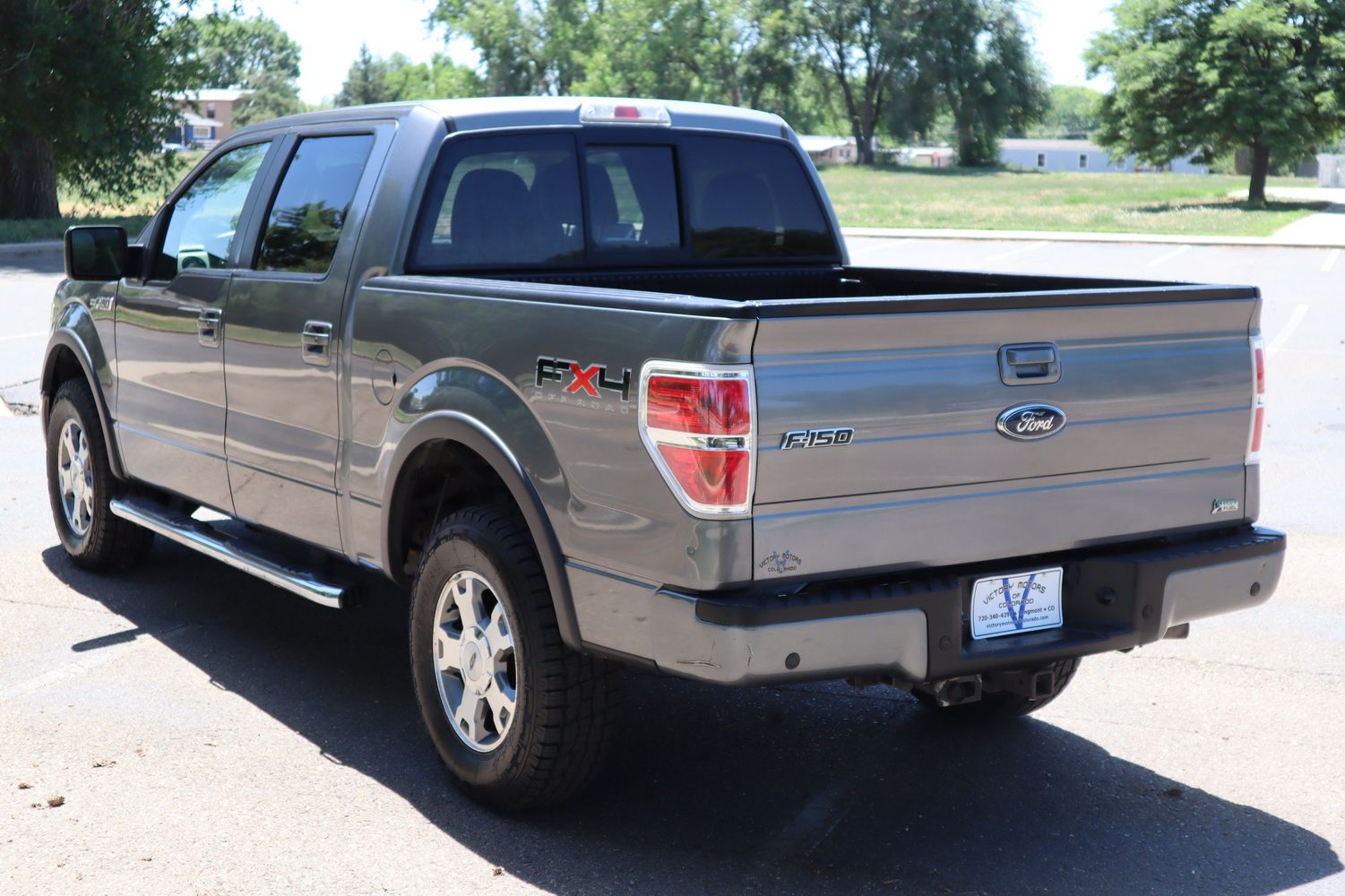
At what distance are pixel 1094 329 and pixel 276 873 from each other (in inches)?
100

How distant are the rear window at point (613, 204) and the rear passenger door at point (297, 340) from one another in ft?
1.04

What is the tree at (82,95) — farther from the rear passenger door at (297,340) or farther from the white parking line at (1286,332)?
the rear passenger door at (297,340)

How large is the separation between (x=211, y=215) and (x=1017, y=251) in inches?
1044

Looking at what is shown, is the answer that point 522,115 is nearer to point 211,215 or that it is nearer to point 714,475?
point 211,215

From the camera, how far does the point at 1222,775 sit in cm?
449

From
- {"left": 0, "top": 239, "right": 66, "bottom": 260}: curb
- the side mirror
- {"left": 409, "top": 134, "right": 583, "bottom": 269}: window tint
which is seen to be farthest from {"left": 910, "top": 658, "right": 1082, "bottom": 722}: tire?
{"left": 0, "top": 239, "right": 66, "bottom": 260}: curb

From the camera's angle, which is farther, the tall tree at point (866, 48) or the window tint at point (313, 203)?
the tall tree at point (866, 48)

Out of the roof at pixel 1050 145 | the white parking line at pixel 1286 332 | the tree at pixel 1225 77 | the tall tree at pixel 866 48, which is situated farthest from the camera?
the roof at pixel 1050 145

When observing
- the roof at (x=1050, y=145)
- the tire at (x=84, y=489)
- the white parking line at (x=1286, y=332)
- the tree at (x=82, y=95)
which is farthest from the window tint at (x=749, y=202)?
the roof at (x=1050, y=145)


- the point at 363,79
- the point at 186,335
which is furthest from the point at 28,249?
the point at 363,79

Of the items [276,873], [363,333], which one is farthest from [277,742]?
[363,333]

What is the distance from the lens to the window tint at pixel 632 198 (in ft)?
16.6

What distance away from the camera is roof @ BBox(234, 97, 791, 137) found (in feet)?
15.7

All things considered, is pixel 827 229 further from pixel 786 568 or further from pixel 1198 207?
pixel 1198 207
